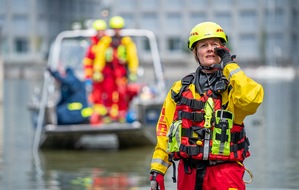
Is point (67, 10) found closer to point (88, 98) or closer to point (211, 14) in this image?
point (211, 14)

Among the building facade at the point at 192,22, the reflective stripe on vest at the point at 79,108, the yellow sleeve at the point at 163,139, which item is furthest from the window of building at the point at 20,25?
the yellow sleeve at the point at 163,139

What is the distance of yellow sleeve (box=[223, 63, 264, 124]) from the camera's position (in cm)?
661

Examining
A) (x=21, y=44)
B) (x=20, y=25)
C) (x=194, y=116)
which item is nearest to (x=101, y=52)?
(x=194, y=116)

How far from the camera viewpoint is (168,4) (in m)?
109

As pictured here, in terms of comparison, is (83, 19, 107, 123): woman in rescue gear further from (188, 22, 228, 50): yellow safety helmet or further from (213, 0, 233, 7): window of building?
(213, 0, 233, 7): window of building

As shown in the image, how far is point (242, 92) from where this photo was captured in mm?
6609

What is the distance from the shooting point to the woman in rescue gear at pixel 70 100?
17297 mm

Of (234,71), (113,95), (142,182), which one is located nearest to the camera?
(234,71)

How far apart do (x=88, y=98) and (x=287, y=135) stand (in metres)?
3.86

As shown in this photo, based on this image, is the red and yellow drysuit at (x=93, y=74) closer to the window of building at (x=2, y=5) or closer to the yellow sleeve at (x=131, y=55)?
the yellow sleeve at (x=131, y=55)

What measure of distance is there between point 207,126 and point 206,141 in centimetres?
9

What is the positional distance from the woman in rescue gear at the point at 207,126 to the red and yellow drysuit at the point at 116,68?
11057 millimetres

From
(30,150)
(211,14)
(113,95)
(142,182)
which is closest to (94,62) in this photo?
(113,95)

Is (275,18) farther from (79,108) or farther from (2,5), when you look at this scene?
(79,108)
